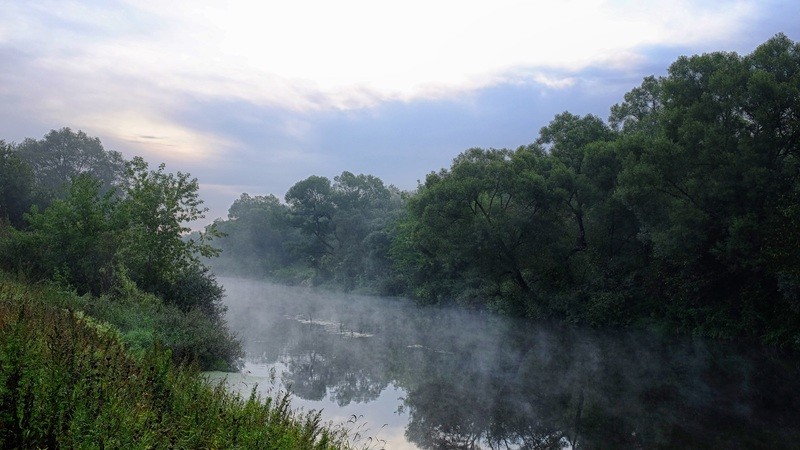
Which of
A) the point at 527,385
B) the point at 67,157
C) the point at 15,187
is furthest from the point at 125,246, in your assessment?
the point at 67,157

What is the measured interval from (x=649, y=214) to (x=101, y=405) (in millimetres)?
35299

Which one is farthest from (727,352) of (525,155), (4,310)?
(4,310)

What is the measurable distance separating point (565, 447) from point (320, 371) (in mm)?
11265

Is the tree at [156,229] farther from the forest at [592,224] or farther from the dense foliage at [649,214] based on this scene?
the dense foliage at [649,214]

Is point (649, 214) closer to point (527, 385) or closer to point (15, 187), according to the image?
point (527, 385)

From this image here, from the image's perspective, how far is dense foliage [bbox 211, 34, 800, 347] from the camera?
30594 millimetres

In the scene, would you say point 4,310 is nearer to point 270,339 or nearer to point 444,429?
point 444,429

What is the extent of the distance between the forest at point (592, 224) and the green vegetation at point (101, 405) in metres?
→ 8.33

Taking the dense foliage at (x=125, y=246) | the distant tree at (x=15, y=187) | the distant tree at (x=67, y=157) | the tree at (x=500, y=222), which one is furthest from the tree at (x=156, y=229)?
the distant tree at (x=67, y=157)

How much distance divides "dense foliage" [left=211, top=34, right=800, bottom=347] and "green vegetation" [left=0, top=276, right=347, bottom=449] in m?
28.2

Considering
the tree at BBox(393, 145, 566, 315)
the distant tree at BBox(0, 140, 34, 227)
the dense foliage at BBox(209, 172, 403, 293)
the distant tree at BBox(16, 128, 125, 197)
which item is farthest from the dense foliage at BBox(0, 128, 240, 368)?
the distant tree at BBox(16, 128, 125, 197)

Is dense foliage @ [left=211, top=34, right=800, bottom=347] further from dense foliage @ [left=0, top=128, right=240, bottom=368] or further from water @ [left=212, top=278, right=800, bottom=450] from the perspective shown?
dense foliage @ [left=0, top=128, right=240, bottom=368]

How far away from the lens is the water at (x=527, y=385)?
15453 millimetres

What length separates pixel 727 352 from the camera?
2898cm
